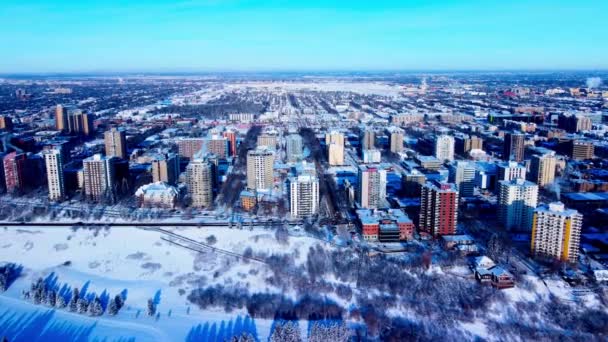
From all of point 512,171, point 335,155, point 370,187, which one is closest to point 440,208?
point 370,187

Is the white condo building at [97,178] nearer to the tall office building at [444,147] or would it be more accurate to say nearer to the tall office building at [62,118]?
the tall office building at [444,147]

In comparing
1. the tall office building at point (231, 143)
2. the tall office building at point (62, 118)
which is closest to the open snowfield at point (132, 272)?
the tall office building at point (231, 143)

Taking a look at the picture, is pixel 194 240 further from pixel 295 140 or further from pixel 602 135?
pixel 602 135

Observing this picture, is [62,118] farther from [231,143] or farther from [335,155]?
[335,155]

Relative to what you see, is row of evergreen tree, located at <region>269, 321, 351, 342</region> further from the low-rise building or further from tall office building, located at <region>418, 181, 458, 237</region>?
the low-rise building

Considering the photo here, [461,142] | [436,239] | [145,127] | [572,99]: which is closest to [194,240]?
[436,239]
